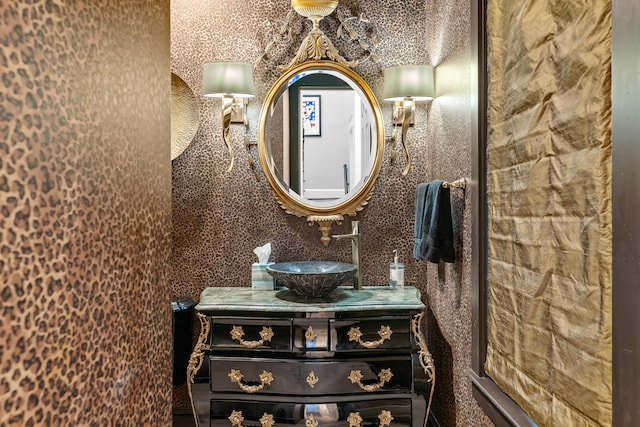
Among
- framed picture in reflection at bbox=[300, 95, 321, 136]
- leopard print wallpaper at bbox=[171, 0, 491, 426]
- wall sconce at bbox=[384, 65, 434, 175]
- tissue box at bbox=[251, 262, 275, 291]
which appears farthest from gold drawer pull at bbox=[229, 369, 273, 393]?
wall sconce at bbox=[384, 65, 434, 175]

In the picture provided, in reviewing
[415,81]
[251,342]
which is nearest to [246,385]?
A: [251,342]

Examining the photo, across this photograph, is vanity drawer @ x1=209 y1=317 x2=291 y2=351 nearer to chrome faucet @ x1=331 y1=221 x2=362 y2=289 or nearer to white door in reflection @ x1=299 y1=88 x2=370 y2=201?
chrome faucet @ x1=331 y1=221 x2=362 y2=289

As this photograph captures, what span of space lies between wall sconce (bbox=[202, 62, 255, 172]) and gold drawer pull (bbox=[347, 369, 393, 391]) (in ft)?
4.44

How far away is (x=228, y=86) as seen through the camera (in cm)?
251

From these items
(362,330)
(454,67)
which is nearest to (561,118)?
(454,67)

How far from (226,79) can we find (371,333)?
1474 millimetres

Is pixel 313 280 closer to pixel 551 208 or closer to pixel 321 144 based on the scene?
pixel 321 144

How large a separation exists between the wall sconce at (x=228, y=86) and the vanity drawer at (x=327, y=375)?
3.91 feet

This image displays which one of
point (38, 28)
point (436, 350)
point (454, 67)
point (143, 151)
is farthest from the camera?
point (436, 350)

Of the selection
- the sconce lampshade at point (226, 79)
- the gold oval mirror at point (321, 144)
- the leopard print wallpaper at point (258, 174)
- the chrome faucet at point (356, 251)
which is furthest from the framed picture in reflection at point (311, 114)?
the chrome faucet at point (356, 251)

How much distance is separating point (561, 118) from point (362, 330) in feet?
4.56

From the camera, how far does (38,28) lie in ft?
1.27

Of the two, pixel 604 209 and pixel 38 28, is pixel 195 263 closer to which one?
pixel 604 209

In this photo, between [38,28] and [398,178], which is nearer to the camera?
[38,28]
